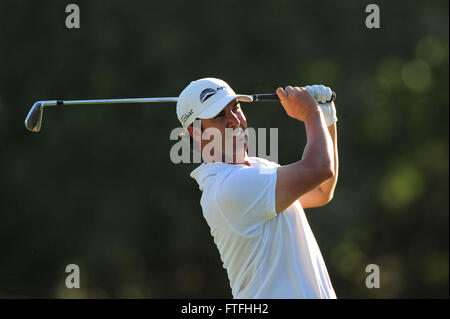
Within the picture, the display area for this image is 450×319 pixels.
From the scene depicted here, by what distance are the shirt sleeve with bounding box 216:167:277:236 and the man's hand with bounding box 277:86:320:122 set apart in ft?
0.81

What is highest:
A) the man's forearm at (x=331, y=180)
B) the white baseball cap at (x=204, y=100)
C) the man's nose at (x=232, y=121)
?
the white baseball cap at (x=204, y=100)

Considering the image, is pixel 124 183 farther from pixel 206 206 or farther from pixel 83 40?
pixel 206 206

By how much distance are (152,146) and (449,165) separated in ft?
15.2

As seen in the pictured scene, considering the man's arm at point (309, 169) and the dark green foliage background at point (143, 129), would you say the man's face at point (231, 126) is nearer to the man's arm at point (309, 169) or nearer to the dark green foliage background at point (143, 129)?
the man's arm at point (309, 169)

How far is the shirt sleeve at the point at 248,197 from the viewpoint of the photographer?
3.14 meters

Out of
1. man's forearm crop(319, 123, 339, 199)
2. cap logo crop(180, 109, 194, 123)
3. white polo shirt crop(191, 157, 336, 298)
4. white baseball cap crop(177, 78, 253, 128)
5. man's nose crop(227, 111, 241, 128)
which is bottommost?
white polo shirt crop(191, 157, 336, 298)

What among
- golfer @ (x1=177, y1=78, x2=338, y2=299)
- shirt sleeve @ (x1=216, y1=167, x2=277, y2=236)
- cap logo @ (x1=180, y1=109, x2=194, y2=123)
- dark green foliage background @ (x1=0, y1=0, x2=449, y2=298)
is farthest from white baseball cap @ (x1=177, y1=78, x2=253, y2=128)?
dark green foliage background @ (x1=0, y1=0, x2=449, y2=298)

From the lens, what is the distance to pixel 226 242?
3.29 m

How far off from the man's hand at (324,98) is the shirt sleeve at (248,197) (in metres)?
0.46

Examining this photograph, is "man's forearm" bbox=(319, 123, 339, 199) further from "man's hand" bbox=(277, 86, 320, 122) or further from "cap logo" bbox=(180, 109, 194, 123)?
"cap logo" bbox=(180, 109, 194, 123)

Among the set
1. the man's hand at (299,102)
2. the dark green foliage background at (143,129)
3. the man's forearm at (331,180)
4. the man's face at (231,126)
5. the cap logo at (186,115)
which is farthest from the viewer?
the dark green foliage background at (143,129)

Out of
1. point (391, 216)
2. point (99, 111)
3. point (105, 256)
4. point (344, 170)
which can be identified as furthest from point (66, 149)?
point (391, 216)

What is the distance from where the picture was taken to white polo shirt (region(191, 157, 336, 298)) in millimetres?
3148

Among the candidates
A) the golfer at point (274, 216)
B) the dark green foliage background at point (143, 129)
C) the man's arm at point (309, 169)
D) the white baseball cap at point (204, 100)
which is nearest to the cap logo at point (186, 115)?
the white baseball cap at point (204, 100)
